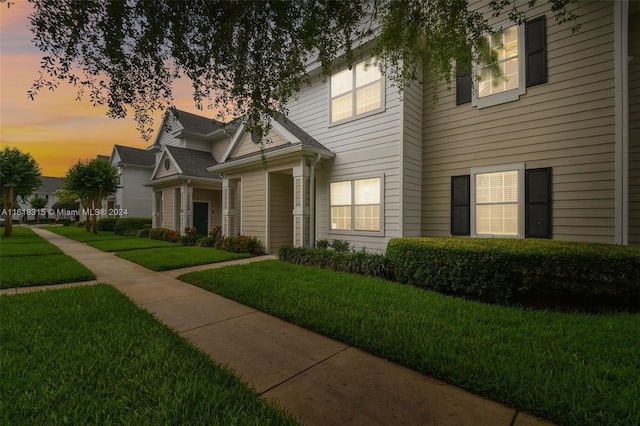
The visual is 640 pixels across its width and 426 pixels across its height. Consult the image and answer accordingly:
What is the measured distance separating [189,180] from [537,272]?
14311 mm

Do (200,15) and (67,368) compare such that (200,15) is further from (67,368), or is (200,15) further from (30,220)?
(30,220)

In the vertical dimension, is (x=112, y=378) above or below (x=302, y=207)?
below

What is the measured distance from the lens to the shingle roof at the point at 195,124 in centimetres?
1724

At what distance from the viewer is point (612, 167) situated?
5.29 m

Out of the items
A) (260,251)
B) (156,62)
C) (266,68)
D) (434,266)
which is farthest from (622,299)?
(260,251)

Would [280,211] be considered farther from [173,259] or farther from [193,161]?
[193,161]

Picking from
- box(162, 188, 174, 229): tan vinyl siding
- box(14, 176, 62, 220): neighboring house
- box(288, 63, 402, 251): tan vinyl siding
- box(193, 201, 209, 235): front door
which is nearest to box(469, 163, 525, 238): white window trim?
box(288, 63, 402, 251): tan vinyl siding

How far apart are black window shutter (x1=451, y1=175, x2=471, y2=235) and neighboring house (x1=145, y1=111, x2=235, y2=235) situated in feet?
35.4

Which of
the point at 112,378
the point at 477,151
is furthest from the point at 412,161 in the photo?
the point at 112,378

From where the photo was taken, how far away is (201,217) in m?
15.7

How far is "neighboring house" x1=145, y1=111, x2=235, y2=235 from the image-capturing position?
14.2 m

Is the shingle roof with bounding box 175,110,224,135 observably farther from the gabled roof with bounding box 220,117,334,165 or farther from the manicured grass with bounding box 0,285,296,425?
the manicured grass with bounding box 0,285,296,425

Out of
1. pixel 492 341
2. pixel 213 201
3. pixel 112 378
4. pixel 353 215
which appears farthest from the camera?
pixel 213 201

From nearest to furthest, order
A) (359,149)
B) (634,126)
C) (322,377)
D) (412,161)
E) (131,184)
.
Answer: (322,377), (634,126), (412,161), (359,149), (131,184)
